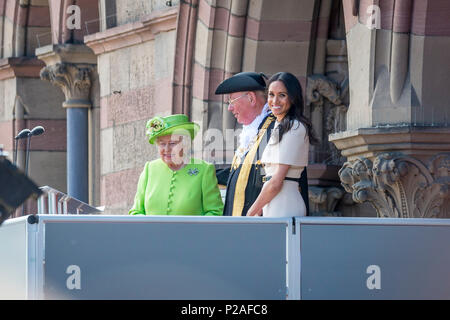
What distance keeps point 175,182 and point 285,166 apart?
88 centimetres

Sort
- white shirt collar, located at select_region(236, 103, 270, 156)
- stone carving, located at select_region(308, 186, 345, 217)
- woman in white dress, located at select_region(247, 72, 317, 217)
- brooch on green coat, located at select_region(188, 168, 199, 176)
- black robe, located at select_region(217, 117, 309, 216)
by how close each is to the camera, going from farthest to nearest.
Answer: stone carving, located at select_region(308, 186, 345, 217) < brooch on green coat, located at select_region(188, 168, 199, 176) < white shirt collar, located at select_region(236, 103, 270, 156) < black robe, located at select_region(217, 117, 309, 216) < woman in white dress, located at select_region(247, 72, 317, 217)

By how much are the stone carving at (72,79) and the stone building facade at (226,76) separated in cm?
2

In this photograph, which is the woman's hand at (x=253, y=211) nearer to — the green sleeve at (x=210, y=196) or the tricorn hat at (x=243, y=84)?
the green sleeve at (x=210, y=196)

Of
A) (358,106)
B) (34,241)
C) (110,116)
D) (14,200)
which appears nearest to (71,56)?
(110,116)

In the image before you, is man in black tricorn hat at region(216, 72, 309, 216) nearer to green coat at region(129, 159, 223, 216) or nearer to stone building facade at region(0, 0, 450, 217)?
green coat at region(129, 159, 223, 216)

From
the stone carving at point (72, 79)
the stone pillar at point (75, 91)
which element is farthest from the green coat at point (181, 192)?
the stone carving at point (72, 79)

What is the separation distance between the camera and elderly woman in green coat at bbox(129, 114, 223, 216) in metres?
Result: 5.99

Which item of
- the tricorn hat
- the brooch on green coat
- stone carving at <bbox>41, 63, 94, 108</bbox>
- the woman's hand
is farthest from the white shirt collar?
stone carving at <bbox>41, 63, 94, 108</bbox>

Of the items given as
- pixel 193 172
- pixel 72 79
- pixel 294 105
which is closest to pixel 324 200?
pixel 193 172

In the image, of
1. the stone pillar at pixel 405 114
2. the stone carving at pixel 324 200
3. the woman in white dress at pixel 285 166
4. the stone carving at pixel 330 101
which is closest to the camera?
the woman in white dress at pixel 285 166

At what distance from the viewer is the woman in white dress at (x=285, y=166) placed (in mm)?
5328

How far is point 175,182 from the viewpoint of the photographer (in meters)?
6.05

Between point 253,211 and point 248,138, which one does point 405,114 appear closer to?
point 248,138
